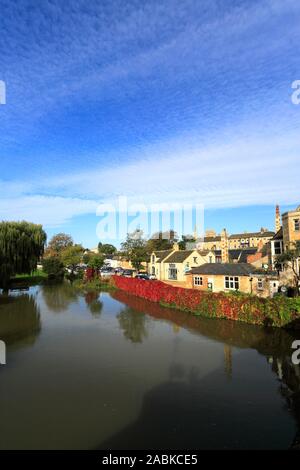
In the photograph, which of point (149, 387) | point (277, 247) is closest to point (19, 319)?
point (149, 387)

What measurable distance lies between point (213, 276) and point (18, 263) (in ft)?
77.2

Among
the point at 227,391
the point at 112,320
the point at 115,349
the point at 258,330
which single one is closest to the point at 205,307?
the point at 258,330

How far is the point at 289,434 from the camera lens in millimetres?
8883

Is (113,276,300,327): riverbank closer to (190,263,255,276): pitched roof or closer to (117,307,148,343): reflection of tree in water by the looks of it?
(117,307,148,343): reflection of tree in water

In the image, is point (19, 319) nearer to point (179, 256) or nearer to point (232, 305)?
point (232, 305)

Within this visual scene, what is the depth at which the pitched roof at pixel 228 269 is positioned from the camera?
28656 mm

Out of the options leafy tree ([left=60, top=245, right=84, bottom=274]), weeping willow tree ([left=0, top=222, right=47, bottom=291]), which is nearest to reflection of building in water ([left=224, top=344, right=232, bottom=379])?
weeping willow tree ([left=0, top=222, right=47, bottom=291])

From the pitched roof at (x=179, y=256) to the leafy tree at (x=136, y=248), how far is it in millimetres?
11813

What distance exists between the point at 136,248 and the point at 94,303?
82.2ft

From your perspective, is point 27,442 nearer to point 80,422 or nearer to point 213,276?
point 80,422

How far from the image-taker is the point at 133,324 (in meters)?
23.4

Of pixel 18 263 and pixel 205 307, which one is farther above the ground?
pixel 18 263

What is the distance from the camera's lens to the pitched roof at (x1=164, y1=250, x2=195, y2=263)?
43.4 m

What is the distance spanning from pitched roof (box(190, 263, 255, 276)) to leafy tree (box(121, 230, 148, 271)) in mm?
24736
